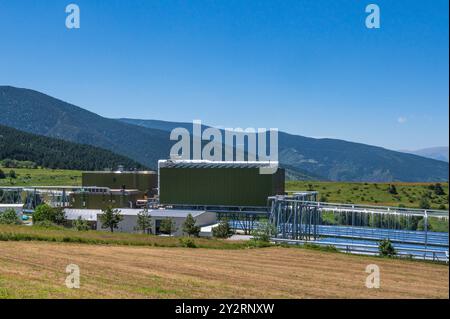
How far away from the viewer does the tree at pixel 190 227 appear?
6291 cm

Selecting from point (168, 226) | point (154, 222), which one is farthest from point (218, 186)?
point (168, 226)

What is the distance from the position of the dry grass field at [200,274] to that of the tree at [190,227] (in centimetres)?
2267

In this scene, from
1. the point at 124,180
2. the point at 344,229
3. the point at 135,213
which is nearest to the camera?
the point at 344,229

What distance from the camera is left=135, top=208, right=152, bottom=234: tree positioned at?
223ft

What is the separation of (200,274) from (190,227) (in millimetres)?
36784

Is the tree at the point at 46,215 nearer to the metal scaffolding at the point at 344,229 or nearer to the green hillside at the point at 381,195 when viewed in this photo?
the metal scaffolding at the point at 344,229

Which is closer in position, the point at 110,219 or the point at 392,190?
the point at 110,219

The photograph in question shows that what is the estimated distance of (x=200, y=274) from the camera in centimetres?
2664

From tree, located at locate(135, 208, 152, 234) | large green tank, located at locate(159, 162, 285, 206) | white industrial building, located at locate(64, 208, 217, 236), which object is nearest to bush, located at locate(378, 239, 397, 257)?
white industrial building, located at locate(64, 208, 217, 236)

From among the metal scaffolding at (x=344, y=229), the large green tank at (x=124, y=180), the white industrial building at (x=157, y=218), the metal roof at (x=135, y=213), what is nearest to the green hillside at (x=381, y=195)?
the metal scaffolding at (x=344, y=229)

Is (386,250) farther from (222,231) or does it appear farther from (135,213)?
(135,213)

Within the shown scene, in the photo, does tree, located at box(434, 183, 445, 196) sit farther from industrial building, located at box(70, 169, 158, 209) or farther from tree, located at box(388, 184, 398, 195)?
industrial building, located at box(70, 169, 158, 209)
